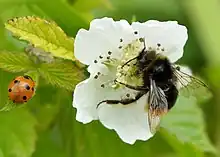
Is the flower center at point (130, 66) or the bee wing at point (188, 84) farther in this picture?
the bee wing at point (188, 84)

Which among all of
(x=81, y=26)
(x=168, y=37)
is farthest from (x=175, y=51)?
(x=81, y=26)

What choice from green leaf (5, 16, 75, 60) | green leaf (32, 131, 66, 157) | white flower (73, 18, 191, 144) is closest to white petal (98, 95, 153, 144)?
→ white flower (73, 18, 191, 144)

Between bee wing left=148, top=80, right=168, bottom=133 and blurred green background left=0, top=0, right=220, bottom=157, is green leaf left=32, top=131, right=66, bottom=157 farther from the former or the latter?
bee wing left=148, top=80, right=168, bottom=133

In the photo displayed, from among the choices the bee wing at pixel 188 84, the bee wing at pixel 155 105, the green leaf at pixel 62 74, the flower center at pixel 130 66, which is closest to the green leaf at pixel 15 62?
the green leaf at pixel 62 74

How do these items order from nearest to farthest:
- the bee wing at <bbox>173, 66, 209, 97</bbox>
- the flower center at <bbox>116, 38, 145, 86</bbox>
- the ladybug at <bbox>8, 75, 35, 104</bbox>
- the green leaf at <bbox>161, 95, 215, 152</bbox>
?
the ladybug at <bbox>8, 75, 35, 104</bbox>
the flower center at <bbox>116, 38, 145, 86</bbox>
the bee wing at <bbox>173, 66, 209, 97</bbox>
the green leaf at <bbox>161, 95, 215, 152</bbox>

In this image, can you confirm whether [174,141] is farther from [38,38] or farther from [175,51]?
[38,38]

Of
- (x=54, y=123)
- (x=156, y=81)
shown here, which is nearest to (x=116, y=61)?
(x=156, y=81)

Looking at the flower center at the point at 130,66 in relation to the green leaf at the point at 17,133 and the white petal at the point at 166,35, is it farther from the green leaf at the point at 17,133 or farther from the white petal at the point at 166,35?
the green leaf at the point at 17,133
